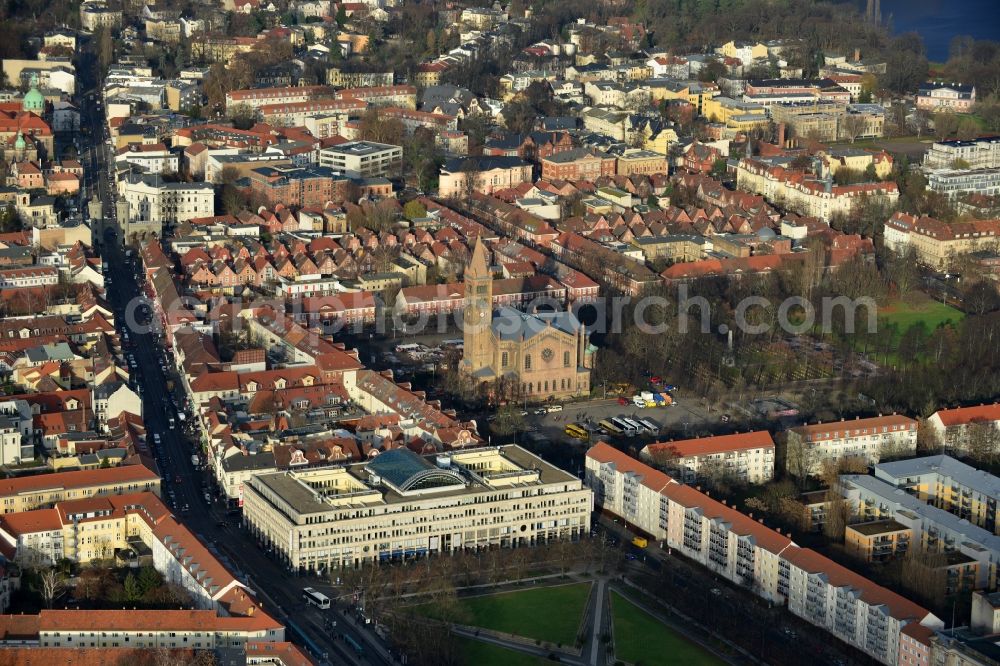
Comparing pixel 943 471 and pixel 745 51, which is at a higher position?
pixel 745 51

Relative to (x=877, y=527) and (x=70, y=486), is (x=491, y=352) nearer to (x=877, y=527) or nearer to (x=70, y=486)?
(x=877, y=527)


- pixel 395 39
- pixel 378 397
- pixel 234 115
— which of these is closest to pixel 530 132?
pixel 234 115

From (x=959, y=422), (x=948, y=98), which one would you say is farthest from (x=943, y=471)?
(x=948, y=98)

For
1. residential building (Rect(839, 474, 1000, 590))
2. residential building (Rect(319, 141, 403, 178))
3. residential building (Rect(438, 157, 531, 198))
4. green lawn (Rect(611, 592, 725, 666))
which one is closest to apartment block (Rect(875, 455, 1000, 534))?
residential building (Rect(839, 474, 1000, 590))

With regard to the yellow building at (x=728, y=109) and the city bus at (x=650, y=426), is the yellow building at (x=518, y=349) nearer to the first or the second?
the city bus at (x=650, y=426)

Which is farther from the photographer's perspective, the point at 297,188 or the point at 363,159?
the point at 363,159

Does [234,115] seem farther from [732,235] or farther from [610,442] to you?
[610,442]
